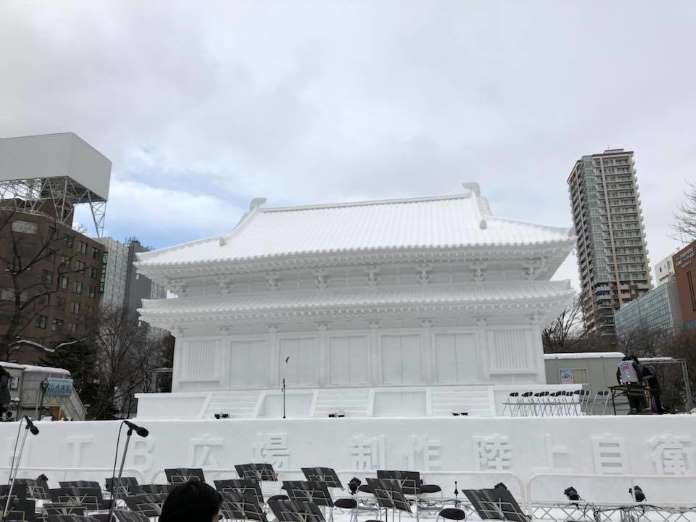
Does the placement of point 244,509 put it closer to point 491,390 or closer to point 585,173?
point 491,390

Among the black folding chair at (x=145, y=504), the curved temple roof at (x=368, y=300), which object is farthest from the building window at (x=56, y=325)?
the black folding chair at (x=145, y=504)

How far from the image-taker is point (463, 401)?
16484 mm

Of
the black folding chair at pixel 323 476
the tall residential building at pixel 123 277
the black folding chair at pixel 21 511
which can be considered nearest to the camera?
the black folding chair at pixel 21 511

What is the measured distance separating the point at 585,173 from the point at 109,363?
90.9m

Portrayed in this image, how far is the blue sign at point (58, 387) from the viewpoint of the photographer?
986 inches

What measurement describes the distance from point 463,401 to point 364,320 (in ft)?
14.2

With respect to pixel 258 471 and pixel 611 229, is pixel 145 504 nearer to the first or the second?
pixel 258 471

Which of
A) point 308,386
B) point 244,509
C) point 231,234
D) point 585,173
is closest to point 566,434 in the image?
point 244,509

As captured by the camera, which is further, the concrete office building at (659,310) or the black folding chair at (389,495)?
the concrete office building at (659,310)

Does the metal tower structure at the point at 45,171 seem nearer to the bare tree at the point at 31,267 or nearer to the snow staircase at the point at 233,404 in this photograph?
the bare tree at the point at 31,267

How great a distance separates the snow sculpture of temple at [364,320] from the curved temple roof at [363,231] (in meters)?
0.13

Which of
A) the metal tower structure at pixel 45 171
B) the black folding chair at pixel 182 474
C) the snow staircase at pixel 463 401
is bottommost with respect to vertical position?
the black folding chair at pixel 182 474

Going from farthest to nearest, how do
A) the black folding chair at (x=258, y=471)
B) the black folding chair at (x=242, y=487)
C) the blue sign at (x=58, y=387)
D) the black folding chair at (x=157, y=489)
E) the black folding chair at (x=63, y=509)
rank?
the blue sign at (x=58, y=387)
the black folding chair at (x=258, y=471)
the black folding chair at (x=242, y=487)
the black folding chair at (x=157, y=489)
the black folding chair at (x=63, y=509)

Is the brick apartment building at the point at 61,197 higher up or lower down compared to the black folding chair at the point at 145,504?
higher up
